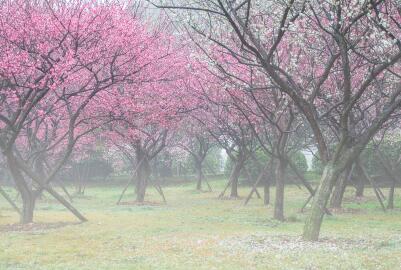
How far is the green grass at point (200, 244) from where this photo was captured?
8977 millimetres

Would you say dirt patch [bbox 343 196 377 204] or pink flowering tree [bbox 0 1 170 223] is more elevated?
pink flowering tree [bbox 0 1 170 223]

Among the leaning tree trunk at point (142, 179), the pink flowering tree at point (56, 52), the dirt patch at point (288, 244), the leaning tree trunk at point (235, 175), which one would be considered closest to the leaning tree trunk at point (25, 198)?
the pink flowering tree at point (56, 52)

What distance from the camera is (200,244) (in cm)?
1126

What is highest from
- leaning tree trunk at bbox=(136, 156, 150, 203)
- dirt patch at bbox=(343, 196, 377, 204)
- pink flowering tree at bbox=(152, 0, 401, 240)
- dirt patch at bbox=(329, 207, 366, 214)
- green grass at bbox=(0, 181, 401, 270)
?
pink flowering tree at bbox=(152, 0, 401, 240)

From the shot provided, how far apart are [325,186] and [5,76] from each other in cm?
875

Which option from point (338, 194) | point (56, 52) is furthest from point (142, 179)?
point (56, 52)

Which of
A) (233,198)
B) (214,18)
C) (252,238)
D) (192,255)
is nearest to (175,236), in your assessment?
(252,238)

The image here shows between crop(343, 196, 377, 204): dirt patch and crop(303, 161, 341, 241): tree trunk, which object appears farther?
crop(343, 196, 377, 204): dirt patch

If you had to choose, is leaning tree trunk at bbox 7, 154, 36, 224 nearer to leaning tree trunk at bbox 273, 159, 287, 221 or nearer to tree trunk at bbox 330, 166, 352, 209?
leaning tree trunk at bbox 273, 159, 287, 221

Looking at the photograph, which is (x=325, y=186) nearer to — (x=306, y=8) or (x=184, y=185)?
(x=306, y=8)

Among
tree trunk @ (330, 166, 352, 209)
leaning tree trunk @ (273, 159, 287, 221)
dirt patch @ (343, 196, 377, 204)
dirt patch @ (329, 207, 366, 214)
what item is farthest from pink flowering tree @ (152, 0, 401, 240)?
dirt patch @ (343, 196, 377, 204)

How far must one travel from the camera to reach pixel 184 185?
4366 centimetres

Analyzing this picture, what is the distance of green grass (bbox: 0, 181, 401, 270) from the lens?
29.5ft

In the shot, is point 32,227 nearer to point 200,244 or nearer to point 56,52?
point 56,52
